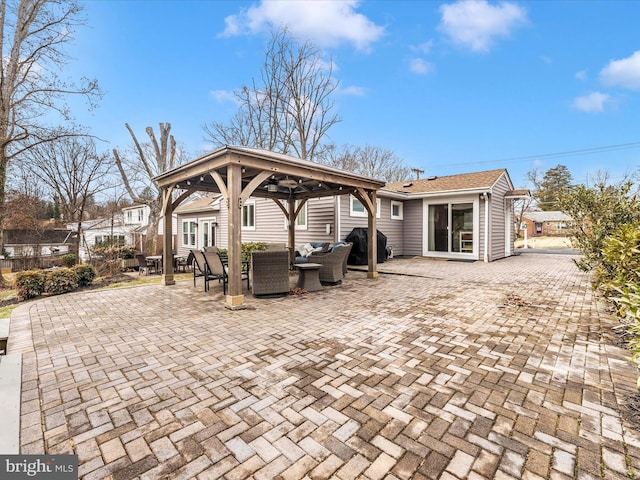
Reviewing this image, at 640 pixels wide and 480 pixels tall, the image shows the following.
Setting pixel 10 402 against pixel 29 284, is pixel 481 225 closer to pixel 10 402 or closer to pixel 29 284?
pixel 10 402

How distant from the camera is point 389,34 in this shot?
520 inches

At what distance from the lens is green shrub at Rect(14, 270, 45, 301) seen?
6230 millimetres

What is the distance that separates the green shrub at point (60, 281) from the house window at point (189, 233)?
9577 millimetres

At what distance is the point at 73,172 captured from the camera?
15281mm

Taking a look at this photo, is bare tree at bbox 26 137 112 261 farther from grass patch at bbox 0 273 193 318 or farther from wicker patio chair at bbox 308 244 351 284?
wicker patio chair at bbox 308 244 351 284

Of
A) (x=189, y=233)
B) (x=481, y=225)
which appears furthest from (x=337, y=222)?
(x=189, y=233)

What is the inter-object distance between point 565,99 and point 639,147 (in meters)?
14.0

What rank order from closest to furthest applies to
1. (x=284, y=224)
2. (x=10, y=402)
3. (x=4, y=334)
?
1. (x=10, y=402)
2. (x=4, y=334)
3. (x=284, y=224)

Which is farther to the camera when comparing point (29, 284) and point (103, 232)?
point (103, 232)

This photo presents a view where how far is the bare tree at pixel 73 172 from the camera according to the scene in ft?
49.0

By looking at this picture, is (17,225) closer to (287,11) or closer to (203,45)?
(203,45)

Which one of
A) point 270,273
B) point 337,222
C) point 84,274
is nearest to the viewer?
point 270,273

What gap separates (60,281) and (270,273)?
16.4ft

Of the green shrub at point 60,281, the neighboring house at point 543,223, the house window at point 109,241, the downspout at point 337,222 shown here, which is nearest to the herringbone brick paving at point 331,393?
the green shrub at point 60,281
